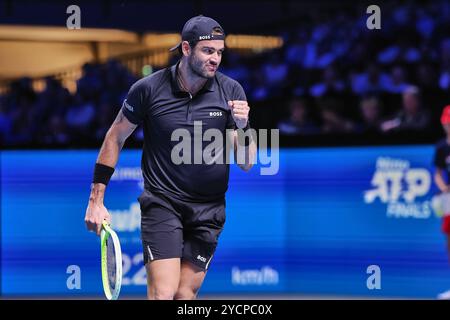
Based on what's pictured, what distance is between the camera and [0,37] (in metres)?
20.6

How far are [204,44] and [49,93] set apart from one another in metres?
8.74

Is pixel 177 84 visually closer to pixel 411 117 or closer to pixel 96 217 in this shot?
pixel 96 217

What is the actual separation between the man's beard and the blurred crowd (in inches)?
183

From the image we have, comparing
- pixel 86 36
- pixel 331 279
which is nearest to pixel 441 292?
pixel 331 279

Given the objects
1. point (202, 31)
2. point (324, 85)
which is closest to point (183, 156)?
point (202, 31)

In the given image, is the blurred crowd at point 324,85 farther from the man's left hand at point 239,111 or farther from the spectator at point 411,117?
the man's left hand at point 239,111

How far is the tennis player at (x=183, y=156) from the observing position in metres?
6.15

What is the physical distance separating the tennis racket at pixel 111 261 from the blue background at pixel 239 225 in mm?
4437

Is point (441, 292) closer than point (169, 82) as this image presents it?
No

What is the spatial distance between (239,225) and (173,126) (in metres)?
4.89

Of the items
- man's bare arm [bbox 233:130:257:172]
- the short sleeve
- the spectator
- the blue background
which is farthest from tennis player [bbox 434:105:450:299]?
the short sleeve
